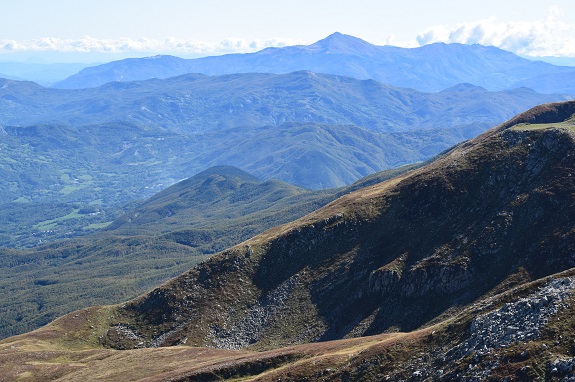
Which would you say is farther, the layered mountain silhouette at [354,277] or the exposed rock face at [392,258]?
the exposed rock face at [392,258]

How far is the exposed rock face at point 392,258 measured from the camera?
132125 mm

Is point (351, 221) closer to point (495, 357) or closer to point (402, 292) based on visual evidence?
point (402, 292)

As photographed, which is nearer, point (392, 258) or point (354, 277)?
point (392, 258)

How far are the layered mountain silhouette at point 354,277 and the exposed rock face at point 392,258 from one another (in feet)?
1.15

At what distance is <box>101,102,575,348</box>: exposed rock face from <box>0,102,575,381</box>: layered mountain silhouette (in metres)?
0.35

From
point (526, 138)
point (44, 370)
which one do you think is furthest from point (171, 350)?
point (526, 138)

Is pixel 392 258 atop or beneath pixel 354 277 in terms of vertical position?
atop

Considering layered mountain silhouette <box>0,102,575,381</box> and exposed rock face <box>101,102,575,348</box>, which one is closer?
layered mountain silhouette <box>0,102,575,381</box>

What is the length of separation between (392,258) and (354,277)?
11.8 metres

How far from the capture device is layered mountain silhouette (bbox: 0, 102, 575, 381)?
401 feet

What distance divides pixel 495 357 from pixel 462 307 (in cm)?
6411

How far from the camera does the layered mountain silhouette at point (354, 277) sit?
122125 millimetres

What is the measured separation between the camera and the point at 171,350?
13125 cm

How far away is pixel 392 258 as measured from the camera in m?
150
